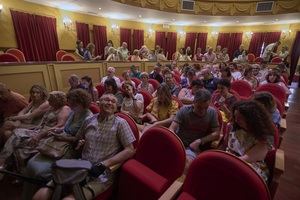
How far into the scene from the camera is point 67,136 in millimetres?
1684

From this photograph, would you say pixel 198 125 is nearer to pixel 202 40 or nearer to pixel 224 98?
pixel 224 98

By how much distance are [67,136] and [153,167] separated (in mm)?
884

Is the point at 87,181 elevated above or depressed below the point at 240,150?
below

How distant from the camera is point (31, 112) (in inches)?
91.3

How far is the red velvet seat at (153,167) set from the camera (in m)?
1.22

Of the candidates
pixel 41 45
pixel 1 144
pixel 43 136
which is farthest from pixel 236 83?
pixel 41 45

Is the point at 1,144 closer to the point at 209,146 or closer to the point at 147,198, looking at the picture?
the point at 147,198

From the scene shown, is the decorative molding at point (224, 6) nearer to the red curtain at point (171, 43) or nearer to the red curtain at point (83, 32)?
the red curtain at point (83, 32)

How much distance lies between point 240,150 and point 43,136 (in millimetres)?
1874

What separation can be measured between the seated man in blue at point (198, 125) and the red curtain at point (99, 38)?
8226 millimetres

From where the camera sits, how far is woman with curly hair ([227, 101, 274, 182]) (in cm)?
126

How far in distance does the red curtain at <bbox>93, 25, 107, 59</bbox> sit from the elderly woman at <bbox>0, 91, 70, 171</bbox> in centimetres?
754

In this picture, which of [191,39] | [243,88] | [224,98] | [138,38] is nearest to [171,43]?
[191,39]

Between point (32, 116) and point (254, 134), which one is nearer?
point (254, 134)
